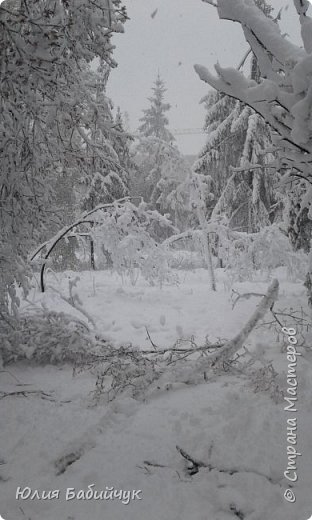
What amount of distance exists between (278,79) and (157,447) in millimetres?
3190

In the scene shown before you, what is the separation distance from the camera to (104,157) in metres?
5.31

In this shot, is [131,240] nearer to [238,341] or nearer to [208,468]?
[238,341]

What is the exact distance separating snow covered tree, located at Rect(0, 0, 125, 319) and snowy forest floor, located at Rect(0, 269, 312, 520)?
170 centimetres

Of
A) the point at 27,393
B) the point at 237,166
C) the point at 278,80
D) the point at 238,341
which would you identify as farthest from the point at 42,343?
the point at 237,166

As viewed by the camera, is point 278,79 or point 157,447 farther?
point 157,447

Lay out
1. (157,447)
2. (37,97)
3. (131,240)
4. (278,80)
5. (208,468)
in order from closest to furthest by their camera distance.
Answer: (278,80) → (208,468) → (157,447) → (37,97) → (131,240)

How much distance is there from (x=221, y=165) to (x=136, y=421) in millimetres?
13386

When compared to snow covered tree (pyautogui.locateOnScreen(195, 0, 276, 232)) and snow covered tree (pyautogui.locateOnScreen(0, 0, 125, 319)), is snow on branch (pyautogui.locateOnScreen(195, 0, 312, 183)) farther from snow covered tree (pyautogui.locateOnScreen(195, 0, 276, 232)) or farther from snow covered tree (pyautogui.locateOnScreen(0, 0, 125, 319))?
snow covered tree (pyautogui.locateOnScreen(195, 0, 276, 232))

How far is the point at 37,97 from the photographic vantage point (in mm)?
3863

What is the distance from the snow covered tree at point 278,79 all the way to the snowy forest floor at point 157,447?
227 cm

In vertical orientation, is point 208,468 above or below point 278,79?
below

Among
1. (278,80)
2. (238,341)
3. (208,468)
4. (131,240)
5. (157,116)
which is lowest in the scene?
(208,468)

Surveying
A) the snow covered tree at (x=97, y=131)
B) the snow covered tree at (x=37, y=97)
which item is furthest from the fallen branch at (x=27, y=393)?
the snow covered tree at (x=97, y=131)

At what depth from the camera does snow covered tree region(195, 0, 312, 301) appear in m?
2.43
